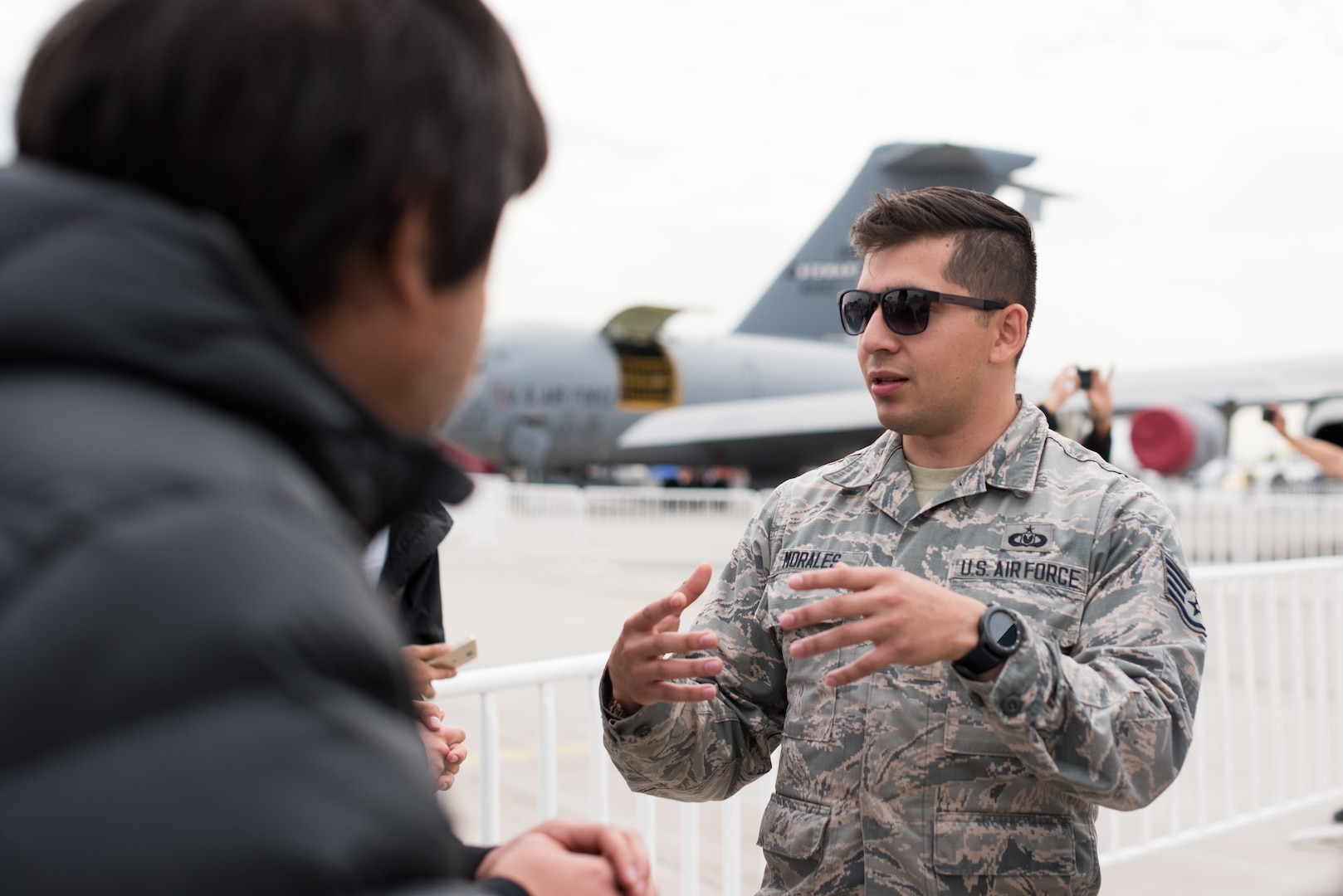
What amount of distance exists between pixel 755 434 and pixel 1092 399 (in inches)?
646

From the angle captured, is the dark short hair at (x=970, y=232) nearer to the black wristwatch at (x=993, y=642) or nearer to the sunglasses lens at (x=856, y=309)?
the sunglasses lens at (x=856, y=309)

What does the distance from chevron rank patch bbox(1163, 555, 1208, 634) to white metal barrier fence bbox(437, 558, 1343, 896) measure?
1752mm

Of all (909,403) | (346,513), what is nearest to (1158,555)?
(909,403)

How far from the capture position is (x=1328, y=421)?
1288cm

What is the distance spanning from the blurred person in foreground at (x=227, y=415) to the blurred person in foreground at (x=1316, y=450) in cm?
582

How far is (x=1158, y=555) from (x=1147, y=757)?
0.39 meters

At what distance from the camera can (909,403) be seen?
2270mm

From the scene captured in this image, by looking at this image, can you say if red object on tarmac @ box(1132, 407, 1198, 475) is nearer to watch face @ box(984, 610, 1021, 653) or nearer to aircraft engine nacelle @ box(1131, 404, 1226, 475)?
aircraft engine nacelle @ box(1131, 404, 1226, 475)

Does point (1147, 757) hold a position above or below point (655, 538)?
above

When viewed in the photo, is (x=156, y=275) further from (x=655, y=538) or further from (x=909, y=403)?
(x=655, y=538)

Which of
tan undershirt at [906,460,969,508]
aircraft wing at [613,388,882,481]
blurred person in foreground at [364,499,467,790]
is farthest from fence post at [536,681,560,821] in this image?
aircraft wing at [613,388,882,481]

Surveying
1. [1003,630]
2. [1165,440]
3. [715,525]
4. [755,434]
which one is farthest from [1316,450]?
[755,434]

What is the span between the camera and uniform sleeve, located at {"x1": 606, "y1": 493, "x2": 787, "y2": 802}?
207 centimetres

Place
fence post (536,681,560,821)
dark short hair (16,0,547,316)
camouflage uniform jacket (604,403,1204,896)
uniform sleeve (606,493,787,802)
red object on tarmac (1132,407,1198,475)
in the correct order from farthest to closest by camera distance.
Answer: red object on tarmac (1132,407,1198,475) → fence post (536,681,560,821) → uniform sleeve (606,493,787,802) → camouflage uniform jacket (604,403,1204,896) → dark short hair (16,0,547,316)
